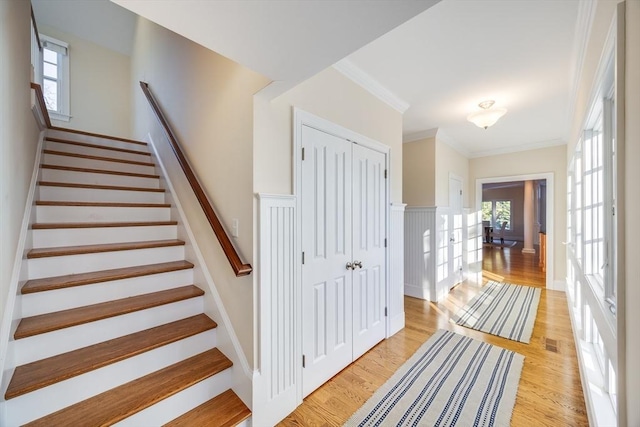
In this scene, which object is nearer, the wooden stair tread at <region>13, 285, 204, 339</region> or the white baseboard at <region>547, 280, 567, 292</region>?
the wooden stair tread at <region>13, 285, 204, 339</region>

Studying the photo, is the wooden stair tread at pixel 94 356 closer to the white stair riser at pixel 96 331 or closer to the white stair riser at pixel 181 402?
the white stair riser at pixel 96 331

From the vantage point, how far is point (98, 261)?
186 centimetres

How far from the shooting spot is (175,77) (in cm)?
262

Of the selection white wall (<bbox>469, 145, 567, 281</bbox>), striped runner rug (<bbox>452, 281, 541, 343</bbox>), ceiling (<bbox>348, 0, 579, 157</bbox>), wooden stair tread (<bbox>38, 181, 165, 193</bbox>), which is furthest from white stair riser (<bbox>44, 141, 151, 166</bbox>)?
white wall (<bbox>469, 145, 567, 281</bbox>)

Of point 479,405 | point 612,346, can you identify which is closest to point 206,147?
point 612,346

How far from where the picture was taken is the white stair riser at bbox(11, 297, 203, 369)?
133cm

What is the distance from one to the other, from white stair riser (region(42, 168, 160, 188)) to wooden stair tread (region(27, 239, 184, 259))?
0.89 m

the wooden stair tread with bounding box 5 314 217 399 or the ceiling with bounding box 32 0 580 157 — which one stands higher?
the ceiling with bounding box 32 0 580 157

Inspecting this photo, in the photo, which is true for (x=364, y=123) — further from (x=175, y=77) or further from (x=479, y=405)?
(x=479, y=405)

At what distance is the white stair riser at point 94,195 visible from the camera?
7.05 feet

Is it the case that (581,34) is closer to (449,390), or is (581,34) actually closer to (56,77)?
(449,390)

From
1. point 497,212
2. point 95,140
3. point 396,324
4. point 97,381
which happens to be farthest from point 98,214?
point 497,212

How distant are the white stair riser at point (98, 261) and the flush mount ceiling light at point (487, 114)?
343 centimetres

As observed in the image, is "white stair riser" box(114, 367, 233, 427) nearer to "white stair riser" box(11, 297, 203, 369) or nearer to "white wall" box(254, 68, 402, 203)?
"white stair riser" box(11, 297, 203, 369)
